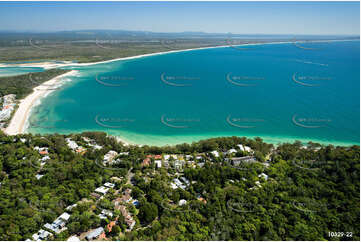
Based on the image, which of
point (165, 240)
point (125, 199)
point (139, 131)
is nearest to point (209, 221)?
point (165, 240)

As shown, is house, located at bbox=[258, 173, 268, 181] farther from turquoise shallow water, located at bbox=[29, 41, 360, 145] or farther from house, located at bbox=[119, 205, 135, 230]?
house, located at bbox=[119, 205, 135, 230]

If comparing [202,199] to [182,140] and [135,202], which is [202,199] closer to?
[135,202]

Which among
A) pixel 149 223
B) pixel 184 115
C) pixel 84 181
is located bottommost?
pixel 149 223

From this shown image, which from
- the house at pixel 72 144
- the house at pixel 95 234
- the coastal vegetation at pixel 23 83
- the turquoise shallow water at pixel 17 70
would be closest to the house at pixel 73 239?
the house at pixel 95 234

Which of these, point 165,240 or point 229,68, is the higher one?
point 229,68

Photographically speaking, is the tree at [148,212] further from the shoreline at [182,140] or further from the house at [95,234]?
the shoreline at [182,140]

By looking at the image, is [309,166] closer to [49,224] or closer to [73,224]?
[73,224]
